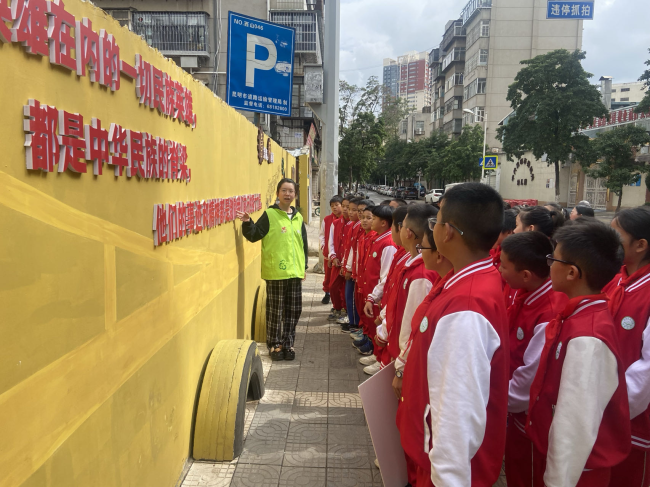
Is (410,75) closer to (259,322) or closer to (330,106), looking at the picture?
(330,106)

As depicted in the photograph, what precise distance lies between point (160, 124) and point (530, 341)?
218cm

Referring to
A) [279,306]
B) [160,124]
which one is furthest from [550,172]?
[160,124]

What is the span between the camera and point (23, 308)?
145cm

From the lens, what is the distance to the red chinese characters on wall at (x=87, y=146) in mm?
1505

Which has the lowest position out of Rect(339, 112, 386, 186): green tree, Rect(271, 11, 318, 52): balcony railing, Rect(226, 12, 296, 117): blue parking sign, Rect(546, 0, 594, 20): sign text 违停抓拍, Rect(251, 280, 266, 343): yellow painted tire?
Rect(251, 280, 266, 343): yellow painted tire

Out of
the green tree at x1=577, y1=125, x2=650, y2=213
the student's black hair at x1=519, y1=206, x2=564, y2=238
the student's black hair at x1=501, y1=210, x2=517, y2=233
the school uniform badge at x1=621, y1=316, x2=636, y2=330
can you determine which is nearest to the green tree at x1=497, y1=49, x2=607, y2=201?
the green tree at x1=577, y1=125, x2=650, y2=213

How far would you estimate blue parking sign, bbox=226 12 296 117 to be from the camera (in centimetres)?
535

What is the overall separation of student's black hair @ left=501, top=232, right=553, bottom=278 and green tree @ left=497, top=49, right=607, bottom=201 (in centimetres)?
2452

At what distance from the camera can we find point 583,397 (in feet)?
5.57

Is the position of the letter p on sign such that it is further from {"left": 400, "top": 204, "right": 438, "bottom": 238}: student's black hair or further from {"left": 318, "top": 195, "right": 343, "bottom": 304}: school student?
{"left": 400, "top": 204, "right": 438, "bottom": 238}: student's black hair

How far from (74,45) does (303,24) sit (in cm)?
2180

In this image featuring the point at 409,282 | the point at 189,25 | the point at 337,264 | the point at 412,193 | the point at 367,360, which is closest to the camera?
the point at 409,282

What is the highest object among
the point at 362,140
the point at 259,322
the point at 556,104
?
the point at 556,104

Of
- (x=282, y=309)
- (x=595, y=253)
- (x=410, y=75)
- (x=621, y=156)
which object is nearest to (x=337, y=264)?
(x=282, y=309)
